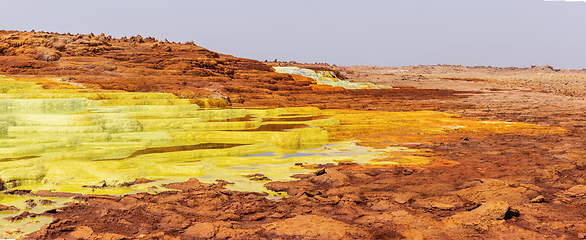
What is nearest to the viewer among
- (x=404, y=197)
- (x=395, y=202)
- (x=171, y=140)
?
(x=395, y=202)

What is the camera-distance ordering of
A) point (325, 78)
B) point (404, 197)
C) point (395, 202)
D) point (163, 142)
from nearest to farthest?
point (395, 202), point (404, 197), point (163, 142), point (325, 78)

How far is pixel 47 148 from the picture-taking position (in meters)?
10.7

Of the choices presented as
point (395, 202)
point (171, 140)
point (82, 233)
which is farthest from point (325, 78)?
point (82, 233)

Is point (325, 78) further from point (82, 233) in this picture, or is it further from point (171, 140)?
point (82, 233)

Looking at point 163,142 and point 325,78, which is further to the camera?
point 325,78

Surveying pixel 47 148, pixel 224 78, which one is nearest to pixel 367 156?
pixel 47 148

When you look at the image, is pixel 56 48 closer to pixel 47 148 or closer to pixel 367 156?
pixel 47 148

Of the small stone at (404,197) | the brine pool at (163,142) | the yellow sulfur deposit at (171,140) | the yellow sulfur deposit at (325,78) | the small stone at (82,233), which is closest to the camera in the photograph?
the small stone at (82,233)

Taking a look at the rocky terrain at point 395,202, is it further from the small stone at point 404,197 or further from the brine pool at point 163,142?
the brine pool at point 163,142

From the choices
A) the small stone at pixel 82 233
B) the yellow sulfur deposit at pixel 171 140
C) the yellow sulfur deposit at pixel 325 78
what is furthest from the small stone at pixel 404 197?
the yellow sulfur deposit at pixel 325 78

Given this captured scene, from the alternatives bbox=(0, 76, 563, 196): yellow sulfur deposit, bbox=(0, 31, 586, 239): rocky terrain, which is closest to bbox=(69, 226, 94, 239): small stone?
bbox=(0, 31, 586, 239): rocky terrain

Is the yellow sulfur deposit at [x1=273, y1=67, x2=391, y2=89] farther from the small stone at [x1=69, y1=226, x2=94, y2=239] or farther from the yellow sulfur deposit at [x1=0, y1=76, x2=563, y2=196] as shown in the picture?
the small stone at [x1=69, y1=226, x2=94, y2=239]

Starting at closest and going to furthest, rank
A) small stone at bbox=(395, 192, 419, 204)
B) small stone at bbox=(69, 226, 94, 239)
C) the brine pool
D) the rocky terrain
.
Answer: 1. small stone at bbox=(69, 226, 94, 239)
2. the rocky terrain
3. small stone at bbox=(395, 192, 419, 204)
4. the brine pool

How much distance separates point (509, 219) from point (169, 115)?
41.4 feet
